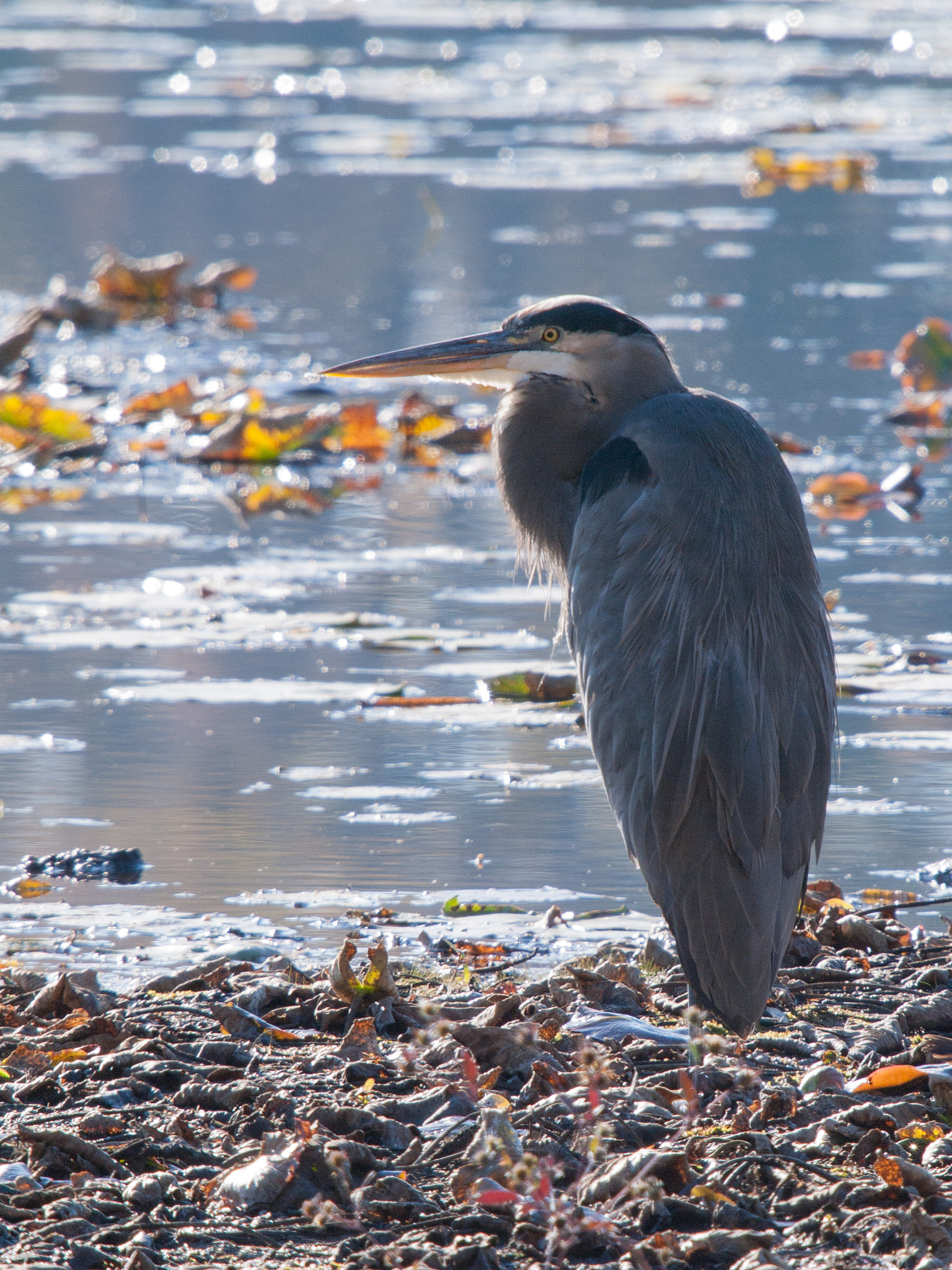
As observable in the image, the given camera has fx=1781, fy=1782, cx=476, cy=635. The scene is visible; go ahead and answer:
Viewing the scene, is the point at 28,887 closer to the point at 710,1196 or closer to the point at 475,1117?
the point at 475,1117

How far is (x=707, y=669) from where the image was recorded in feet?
11.2

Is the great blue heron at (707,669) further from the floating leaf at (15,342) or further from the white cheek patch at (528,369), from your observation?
the floating leaf at (15,342)

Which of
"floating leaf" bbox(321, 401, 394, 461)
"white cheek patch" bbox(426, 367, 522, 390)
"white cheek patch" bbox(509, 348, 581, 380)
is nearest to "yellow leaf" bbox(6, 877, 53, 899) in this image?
"white cheek patch" bbox(426, 367, 522, 390)

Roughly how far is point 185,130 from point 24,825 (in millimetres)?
14329

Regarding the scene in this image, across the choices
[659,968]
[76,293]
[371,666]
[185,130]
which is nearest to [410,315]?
[76,293]

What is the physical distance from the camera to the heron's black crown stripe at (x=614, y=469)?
12.1 ft

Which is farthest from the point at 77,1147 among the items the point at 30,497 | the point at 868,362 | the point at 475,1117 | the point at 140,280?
the point at 140,280

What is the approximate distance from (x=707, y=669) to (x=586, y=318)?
0.99 m

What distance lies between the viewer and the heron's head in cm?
400

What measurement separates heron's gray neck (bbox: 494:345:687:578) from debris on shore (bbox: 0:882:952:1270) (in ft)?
3.40

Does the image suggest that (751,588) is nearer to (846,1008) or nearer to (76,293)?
(846,1008)

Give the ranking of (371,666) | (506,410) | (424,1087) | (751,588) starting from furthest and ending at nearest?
1. (371,666)
2. (506,410)
3. (751,588)
4. (424,1087)

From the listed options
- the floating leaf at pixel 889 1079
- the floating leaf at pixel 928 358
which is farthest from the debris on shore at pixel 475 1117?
the floating leaf at pixel 928 358

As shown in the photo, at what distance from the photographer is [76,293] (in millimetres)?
10867
